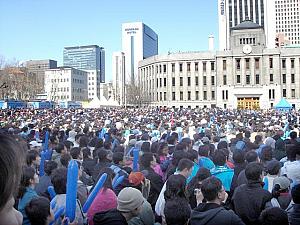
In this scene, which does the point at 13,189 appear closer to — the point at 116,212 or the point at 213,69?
the point at 116,212

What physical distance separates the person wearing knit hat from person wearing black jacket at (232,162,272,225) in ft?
5.00

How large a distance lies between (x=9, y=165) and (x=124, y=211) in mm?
2876

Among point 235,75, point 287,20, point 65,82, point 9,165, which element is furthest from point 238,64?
point 287,20

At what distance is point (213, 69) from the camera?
9150 cm

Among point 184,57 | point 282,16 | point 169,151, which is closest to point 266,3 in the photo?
point 282,16

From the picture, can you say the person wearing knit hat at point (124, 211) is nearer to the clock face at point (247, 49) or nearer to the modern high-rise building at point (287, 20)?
the clock face at point (247, 49)

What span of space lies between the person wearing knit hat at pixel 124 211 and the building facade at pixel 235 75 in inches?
3135

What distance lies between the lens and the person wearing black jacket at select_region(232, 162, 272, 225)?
16.7 feet

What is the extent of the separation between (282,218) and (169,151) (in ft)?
22.9

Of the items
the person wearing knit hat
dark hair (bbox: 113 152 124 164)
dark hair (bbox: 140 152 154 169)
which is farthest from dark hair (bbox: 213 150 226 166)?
the person wearing knit hat

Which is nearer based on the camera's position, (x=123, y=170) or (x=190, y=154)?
(x=123, y=170)

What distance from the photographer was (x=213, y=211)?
157 inches

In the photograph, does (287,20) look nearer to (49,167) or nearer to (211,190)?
(49,167)

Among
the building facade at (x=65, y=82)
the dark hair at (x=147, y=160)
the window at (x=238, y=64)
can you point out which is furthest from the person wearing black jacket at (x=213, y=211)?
the building facade at (x=65, y=82)
